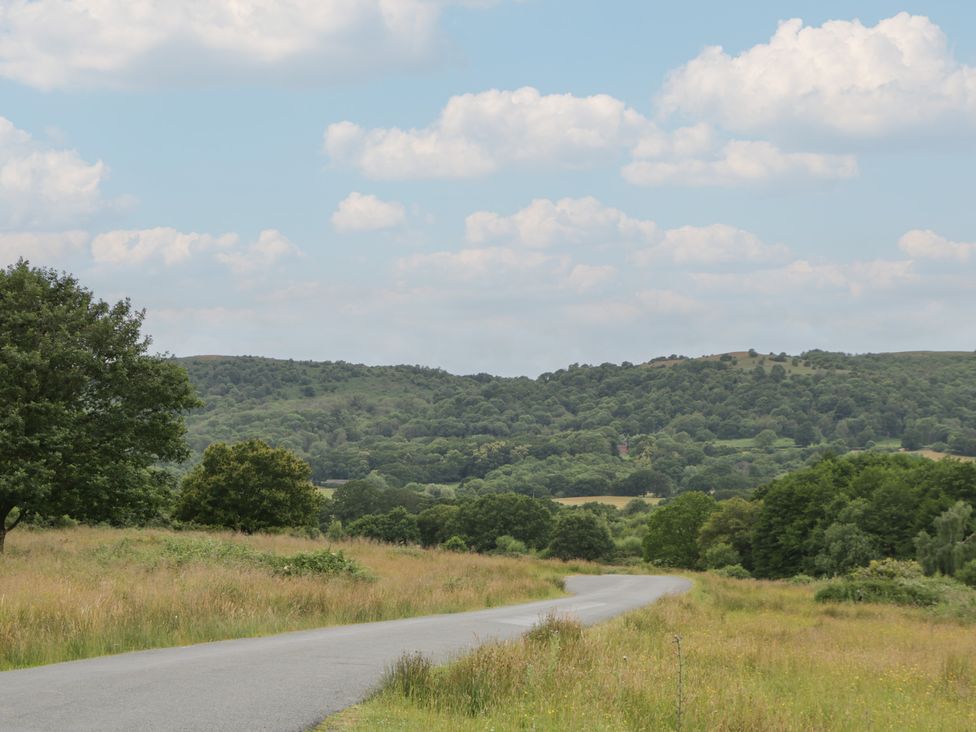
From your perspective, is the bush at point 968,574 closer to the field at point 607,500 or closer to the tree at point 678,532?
the tree at point 678,532

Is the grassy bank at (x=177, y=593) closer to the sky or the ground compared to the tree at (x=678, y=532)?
closer to the sky

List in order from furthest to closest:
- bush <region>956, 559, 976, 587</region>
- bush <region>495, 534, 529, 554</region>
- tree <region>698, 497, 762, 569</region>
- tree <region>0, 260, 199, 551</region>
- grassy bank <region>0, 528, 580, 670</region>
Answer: bush <region>495, 534, 529, 554</region>
tree <region>698, 497, 762, 569</region>
bush <region>956, 559, 976, 587</region>
tree <region>0, 260, 199, 551</region>
grassy bank <region>0, 528, 580, 670</region>

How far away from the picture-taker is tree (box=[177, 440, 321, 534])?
55688mm

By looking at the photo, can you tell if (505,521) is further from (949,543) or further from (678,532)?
(949,543)

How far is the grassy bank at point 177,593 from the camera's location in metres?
13.3

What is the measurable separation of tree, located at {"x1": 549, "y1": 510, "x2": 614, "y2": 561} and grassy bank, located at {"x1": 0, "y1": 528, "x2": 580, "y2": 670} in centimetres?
6609

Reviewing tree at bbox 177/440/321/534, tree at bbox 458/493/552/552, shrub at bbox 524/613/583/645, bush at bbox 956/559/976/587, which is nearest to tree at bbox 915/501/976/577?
bush at bbox 956/559/976/587

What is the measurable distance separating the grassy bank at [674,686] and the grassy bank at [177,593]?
478 cm

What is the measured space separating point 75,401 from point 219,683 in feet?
71.2

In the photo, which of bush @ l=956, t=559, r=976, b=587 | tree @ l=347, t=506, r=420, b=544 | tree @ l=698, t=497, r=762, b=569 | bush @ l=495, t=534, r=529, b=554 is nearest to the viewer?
bush @ l=956, t=559, r=976, b=587

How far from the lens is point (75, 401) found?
30.0 meters

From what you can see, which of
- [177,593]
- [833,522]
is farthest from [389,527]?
[177,593]

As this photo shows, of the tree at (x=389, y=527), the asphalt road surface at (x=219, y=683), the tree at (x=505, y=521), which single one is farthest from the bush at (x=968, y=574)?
the tree at (x=389, y=527)

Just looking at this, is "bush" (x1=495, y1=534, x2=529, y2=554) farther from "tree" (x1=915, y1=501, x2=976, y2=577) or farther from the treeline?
"tree" (x1=915, y1=501, x2=976, y2=577)
